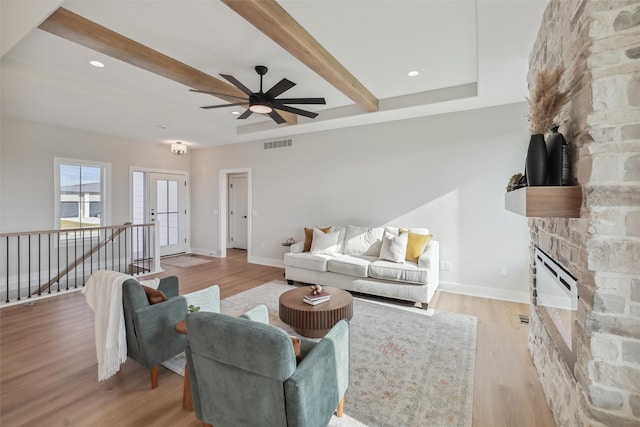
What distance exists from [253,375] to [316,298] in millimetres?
1650

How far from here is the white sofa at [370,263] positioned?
388 cm

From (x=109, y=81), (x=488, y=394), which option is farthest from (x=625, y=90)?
(x=109, y=81)

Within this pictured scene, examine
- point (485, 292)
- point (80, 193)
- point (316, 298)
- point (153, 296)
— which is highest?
point (80, 193)

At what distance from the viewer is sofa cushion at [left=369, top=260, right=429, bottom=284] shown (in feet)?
12.5

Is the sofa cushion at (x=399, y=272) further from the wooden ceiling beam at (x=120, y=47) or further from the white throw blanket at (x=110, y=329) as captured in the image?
the wooden ceiling beam at (x=120, y=47)

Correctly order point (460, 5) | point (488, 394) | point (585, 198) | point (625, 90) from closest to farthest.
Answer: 1. point (625, 90)
2. point (585, 198)
3. point (488, 394)
4. point (460, 5)

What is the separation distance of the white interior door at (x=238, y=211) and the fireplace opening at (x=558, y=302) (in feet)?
23.7

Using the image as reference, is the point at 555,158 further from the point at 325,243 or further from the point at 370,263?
the point at 325,243

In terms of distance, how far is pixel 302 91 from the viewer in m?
4.19

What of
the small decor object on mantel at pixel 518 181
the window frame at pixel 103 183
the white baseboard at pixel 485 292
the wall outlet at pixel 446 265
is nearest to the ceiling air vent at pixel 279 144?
the window frame at pixel 103 183

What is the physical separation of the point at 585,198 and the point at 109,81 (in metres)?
5.00

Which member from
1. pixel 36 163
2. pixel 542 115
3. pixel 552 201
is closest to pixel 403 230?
pixel 542 115

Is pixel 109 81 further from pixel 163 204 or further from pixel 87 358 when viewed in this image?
pixel 163 204

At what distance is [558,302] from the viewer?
6.35 feet
